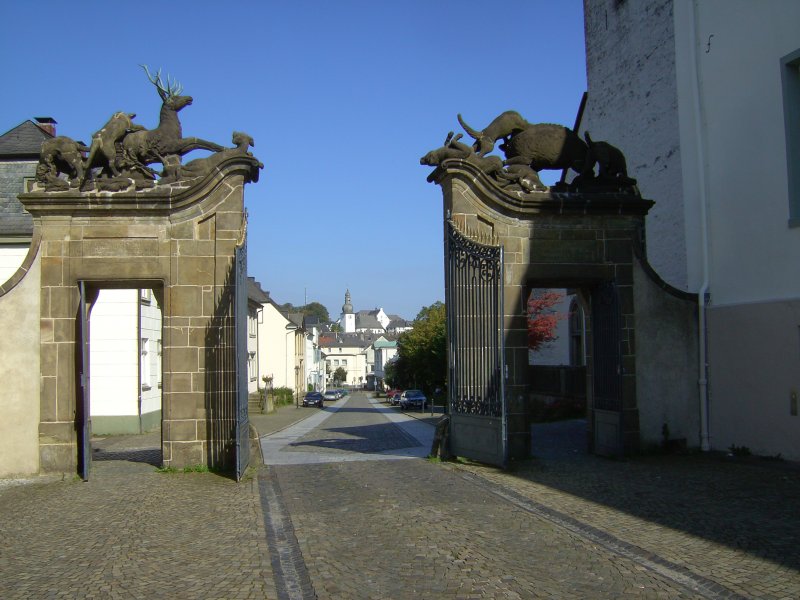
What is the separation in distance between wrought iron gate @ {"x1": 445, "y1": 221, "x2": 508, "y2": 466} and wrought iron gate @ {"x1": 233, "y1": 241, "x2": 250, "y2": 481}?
315 cm

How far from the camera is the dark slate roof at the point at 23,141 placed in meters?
21.1

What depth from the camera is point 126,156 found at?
11.4 meters

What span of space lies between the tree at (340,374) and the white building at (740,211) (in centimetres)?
11294

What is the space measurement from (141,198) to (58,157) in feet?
4.50

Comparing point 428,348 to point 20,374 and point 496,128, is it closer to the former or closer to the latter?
point 496,128

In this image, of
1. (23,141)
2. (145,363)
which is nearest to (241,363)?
(145,363)

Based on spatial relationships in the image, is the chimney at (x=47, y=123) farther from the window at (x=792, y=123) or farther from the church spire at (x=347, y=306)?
the church spire at (x=347, y=306)

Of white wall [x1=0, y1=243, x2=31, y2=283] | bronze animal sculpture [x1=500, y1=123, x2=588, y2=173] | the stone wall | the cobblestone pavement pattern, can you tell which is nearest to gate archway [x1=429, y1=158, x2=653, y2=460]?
bronze animal sculpture [x1=500, y1=123, x2=588, y2=173]

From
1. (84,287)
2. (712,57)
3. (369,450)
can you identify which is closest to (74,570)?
(84,287)

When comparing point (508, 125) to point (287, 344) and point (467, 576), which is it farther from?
point (287, 344)

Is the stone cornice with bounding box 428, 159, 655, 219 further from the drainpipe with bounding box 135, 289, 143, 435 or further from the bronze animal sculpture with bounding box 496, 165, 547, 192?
the drainpipe with bounding box 135, 289, 143, 435

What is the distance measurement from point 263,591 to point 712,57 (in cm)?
1227

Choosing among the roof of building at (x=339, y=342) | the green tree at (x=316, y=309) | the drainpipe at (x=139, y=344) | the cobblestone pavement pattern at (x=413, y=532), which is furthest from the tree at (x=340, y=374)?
the cobblestone pavement pattern at (x=413, y=532)

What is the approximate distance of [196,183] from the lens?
11.4m
